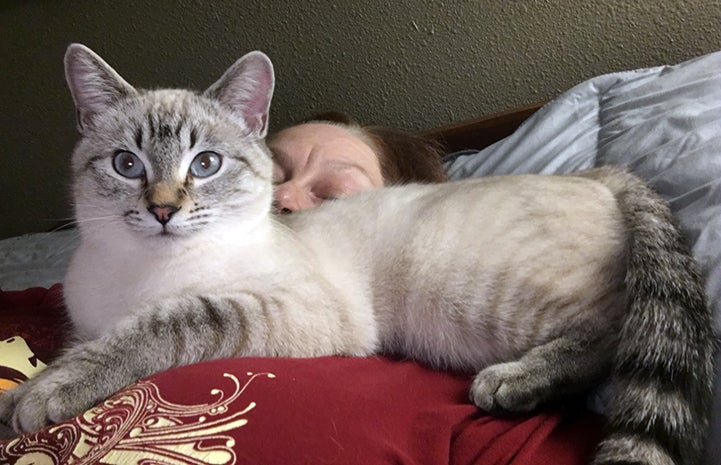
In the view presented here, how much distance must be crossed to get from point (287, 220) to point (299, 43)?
Result: 5.27ft

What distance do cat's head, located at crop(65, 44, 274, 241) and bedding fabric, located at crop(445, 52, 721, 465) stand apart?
101cm

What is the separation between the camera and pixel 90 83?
1438mm

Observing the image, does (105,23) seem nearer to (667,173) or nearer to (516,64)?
(516,64)

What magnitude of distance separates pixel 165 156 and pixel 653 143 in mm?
1309

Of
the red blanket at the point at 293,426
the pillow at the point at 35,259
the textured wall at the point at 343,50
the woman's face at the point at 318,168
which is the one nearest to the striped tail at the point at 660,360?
the red blanket at the point at 293,426

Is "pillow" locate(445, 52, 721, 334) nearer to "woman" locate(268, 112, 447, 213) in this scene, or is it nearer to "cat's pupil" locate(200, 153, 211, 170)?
"woman" locate(268, 112, 447, 213)

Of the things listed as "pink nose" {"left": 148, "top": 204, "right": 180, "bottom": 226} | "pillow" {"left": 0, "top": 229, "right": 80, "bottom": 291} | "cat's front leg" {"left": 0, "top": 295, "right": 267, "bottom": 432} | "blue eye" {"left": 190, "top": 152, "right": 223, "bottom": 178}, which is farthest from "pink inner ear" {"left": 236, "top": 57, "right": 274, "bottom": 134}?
"pillow" {"left": 0, "top": 229, "right": 80, "bottom": 291}

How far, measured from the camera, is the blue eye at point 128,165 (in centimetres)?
135

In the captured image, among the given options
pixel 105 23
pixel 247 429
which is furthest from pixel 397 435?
pixel 105 23

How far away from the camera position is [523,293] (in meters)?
1.34

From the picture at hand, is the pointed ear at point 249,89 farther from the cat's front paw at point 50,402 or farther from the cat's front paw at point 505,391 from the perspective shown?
the cat's front paw at point 505,391

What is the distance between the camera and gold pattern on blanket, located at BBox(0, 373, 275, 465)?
0.82 meters

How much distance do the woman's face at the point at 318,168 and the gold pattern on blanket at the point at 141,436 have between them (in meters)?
1.20

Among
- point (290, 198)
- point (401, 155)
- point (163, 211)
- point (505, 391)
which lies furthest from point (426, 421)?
point (401, 155)
